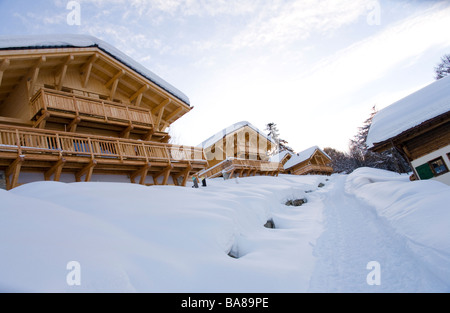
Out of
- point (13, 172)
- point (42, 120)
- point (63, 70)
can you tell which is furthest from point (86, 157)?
point (63, 70)

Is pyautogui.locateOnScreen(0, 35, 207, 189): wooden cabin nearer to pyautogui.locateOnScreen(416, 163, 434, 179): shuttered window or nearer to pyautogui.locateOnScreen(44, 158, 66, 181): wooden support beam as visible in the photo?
pyautogui.locateOnScreen(44, 158, 66, 181): wooden support beam

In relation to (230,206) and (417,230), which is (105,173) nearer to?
(230,206)

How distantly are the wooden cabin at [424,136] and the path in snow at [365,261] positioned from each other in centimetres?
613

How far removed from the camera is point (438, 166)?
1119 cm

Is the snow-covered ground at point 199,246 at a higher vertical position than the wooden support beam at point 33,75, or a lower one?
lower

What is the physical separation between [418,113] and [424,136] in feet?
4.08

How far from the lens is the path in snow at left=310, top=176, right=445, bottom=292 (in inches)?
146

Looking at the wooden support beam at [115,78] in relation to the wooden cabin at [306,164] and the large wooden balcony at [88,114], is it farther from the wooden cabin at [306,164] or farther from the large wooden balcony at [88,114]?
the wooden cabin at [306,164]

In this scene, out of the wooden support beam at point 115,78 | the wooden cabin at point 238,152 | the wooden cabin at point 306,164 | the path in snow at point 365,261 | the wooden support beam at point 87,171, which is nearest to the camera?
the path in snow at point 365,261

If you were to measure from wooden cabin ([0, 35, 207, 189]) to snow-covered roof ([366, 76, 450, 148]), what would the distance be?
10.4 metres

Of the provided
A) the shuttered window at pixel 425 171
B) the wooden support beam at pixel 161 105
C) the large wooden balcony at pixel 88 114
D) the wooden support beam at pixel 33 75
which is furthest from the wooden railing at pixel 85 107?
the shuttered window at pixel 425 171

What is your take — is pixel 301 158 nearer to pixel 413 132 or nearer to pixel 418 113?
pixel 418 113

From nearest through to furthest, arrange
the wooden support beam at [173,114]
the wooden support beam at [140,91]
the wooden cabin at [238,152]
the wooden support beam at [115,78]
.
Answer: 1. the wooden support beam at [115,78]
2. the wooden support beam at [140,91]
3. the wooden support beam at [173,114]
4. the wooden cabin at [238,152]

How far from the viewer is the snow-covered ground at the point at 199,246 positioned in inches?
129
